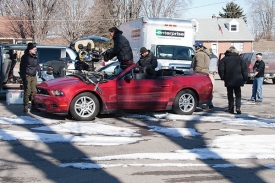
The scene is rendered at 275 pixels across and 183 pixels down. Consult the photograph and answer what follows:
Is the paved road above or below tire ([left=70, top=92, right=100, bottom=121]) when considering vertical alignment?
below

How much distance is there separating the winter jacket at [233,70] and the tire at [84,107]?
3582 mm

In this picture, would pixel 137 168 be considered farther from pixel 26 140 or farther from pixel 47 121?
pixel 47 121

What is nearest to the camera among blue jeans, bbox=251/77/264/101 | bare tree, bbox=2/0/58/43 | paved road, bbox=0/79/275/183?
paved road, bbox=0/79/275/183

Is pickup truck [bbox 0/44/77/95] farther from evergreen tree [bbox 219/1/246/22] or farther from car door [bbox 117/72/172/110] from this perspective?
evergreen tree [bbox 219/1/246/22]

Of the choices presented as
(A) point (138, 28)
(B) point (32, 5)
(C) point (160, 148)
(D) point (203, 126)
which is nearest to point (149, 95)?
(D) point (203, 126)

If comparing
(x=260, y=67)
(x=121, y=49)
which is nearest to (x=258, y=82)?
(x=260, y=67)

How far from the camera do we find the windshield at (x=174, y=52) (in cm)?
1788

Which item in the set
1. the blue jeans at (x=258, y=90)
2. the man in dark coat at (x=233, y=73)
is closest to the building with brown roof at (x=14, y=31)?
the blue jeans at (x=258, y=90)

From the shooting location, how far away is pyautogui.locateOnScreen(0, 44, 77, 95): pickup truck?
44.0 feet

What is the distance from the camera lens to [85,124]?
31.5ft

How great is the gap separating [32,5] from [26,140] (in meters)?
32.4

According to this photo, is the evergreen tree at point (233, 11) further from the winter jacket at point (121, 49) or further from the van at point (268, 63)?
the winter jacket at point (121, 49)

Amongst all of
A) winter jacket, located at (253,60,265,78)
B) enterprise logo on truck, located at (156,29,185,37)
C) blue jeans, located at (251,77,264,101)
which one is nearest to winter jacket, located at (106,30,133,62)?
blue jeans, located at (251,77,264,101)

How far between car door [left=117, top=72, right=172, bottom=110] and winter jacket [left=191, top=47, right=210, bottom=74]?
7.15 ft
